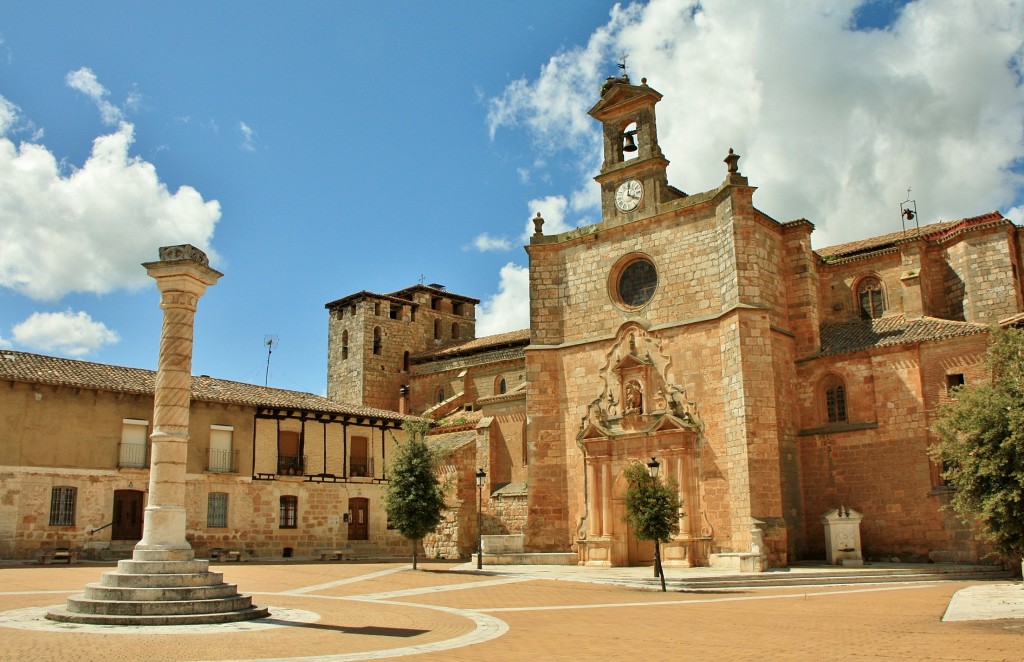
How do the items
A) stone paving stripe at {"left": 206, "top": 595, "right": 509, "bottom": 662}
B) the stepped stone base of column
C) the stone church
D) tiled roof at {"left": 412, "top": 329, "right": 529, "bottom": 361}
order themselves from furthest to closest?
tiled roof at {"left": 412, "top": 329, "right": 529, "bottom": 361} → the stone church → the stepped stone base of column → stone paving stripe at {"left": 206, "top": 595, "right": 509, "bottom": 662}

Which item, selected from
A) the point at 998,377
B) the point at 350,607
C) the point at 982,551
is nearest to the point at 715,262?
the point at 998,377

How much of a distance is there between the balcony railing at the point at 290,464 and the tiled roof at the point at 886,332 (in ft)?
59.1

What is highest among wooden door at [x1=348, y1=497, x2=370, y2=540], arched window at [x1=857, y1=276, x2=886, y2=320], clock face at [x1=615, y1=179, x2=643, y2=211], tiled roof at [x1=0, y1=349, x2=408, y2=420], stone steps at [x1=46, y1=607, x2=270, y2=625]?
clock face at [x1=615, y1=179, x2=643, y2=211]

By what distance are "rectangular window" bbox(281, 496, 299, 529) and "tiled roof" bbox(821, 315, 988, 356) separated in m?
18.3

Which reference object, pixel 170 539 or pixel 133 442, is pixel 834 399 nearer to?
pixel 170 539

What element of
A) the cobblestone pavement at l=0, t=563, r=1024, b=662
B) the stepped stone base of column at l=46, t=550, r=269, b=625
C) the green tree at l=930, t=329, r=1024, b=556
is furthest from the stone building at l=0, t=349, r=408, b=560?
the green tree at l=930, t=329, r=1024, b=556

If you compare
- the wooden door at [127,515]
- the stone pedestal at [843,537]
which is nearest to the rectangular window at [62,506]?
the wooden door at [127,515]

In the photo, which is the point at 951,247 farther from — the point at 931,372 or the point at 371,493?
the point at 371,493

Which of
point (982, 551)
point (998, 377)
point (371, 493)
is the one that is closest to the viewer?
point (998, 377)

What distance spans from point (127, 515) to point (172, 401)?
1393 centimetres

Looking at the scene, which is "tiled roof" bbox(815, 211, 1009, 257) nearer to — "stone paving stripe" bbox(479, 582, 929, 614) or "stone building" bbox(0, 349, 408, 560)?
"stone paving stripe" bbox(479, 582, 929, 614)

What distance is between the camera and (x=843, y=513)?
2112cm

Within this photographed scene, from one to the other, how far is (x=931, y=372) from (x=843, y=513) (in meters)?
4.36

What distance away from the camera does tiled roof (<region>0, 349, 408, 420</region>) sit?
2414cm
